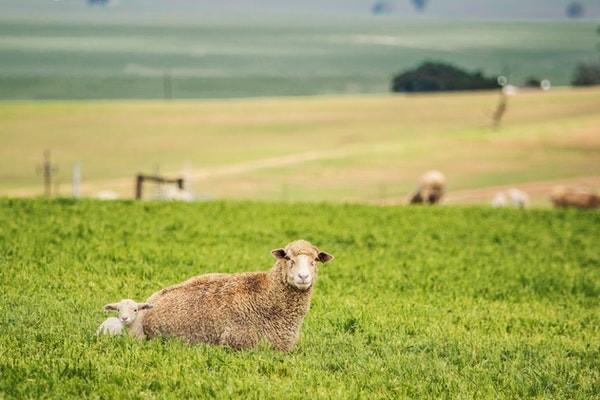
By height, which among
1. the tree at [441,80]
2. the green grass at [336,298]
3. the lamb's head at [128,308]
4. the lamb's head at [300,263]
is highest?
the tree at [441,80]

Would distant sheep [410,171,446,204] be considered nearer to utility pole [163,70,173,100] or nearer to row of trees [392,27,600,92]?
row of trees [392,27,600,92]

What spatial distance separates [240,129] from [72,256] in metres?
84.0

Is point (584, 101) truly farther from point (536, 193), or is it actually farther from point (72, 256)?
point (72, 256)

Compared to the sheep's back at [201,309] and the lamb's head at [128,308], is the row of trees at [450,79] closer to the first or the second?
the sheep's back at [201,309]

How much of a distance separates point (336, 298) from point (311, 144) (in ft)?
241

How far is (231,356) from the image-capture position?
36.2 feet

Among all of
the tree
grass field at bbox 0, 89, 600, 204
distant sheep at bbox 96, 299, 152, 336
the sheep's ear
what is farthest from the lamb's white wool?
the tree

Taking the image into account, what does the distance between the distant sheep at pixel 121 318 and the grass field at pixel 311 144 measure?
40185 millimetres

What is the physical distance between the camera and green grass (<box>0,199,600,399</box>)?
1041cm

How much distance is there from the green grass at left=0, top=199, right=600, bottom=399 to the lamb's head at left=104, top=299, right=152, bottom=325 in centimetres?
46

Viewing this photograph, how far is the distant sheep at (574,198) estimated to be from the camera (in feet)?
144

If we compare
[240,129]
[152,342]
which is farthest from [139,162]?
[152,342]

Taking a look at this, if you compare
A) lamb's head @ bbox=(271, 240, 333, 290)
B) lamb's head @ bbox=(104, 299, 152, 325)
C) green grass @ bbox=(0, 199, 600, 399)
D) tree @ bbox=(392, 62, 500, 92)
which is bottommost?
green grass @ bbox=(0, 199, 600, 399)

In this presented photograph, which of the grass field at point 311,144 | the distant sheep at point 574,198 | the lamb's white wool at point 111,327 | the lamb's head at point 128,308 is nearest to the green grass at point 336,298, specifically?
the lamb's white wool at point 111,327
